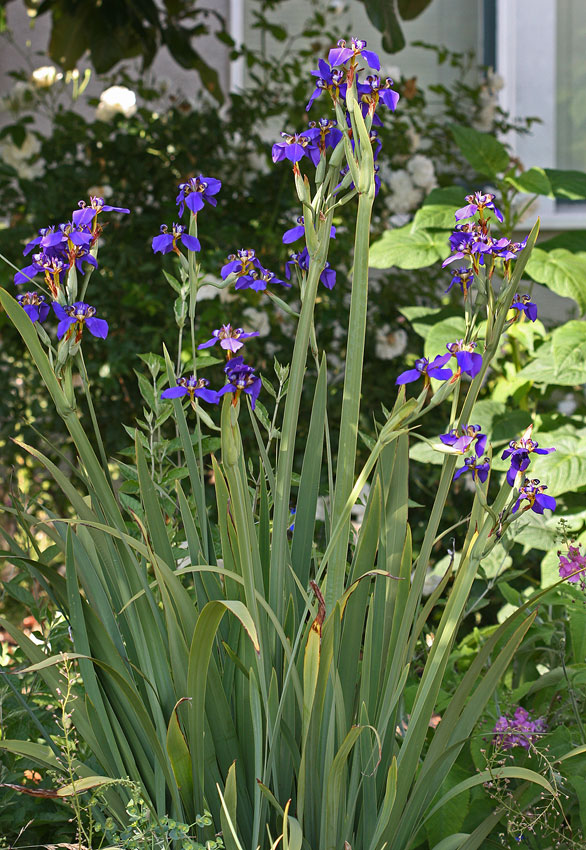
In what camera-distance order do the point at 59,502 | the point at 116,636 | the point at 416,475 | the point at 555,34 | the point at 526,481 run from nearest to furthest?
1. the point at 526,481
2. the point at 116,636
3. the point at 416,475
4. the point at 59,502
5. the point at 555,34

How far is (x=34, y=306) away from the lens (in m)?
0.94

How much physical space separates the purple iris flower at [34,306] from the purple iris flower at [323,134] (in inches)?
14.1

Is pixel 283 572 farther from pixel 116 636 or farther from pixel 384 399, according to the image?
pixel 384 399

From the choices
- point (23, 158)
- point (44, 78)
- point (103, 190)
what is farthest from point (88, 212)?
point (44, 78)

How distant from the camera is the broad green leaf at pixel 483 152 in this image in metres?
2.11

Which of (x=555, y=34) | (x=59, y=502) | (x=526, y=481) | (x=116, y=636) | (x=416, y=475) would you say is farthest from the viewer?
(x=555, y=34)

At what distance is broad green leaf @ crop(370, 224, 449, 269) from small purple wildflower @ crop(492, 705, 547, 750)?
108cm

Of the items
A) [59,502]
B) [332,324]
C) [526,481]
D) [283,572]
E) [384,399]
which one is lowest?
[59,502]

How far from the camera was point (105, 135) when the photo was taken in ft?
9.12

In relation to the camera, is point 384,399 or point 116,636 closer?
point 116,636

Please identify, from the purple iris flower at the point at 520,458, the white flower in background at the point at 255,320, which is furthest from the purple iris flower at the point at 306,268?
the white flower in background at the point at 255,320

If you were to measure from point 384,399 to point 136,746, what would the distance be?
1885mm

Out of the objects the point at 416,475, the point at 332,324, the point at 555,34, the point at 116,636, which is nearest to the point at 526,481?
the point at 116,636

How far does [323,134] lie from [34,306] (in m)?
0.38
